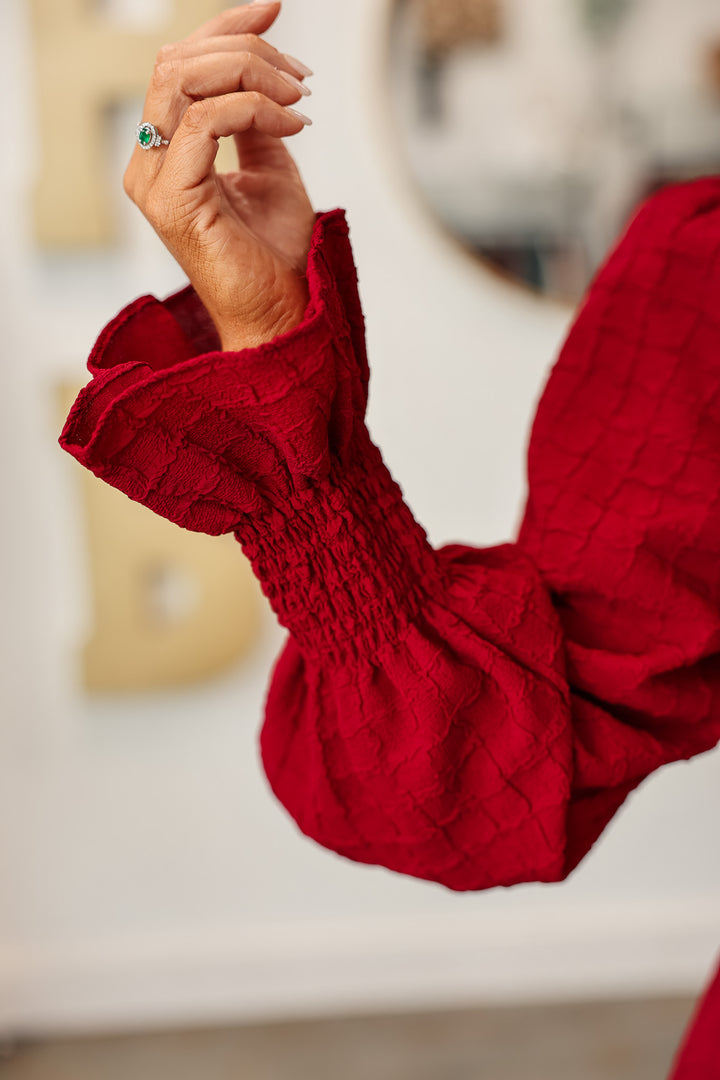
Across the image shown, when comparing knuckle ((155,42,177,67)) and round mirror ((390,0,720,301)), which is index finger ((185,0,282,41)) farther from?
round mirror ((390,0,720,301))

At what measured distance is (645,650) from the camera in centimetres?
69

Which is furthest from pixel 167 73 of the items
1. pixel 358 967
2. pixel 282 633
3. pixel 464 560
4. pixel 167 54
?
pixel 358 967

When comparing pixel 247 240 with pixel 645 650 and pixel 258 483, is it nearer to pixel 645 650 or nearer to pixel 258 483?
pixel 258 483

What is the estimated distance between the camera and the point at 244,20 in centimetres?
52

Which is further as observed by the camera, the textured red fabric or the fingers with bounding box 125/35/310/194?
the textured red fabric

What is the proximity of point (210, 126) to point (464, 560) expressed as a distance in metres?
0.32

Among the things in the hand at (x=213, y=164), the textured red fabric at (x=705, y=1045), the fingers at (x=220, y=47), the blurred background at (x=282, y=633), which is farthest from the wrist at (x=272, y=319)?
the blurred background at (x=282, y=633)

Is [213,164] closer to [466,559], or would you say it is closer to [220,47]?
[220,47]

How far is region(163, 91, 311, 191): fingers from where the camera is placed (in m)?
0.48

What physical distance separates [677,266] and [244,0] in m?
1.20

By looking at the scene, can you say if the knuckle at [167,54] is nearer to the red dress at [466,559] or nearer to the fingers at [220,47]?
the fingers at [220,47]

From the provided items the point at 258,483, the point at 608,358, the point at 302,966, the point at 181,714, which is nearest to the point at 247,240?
the point at 258,483

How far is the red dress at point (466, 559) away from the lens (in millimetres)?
508

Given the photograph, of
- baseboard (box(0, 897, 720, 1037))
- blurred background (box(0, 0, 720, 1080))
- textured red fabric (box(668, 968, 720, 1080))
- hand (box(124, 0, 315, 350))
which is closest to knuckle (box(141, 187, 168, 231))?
hand (box(124, 0, 315, 350))
